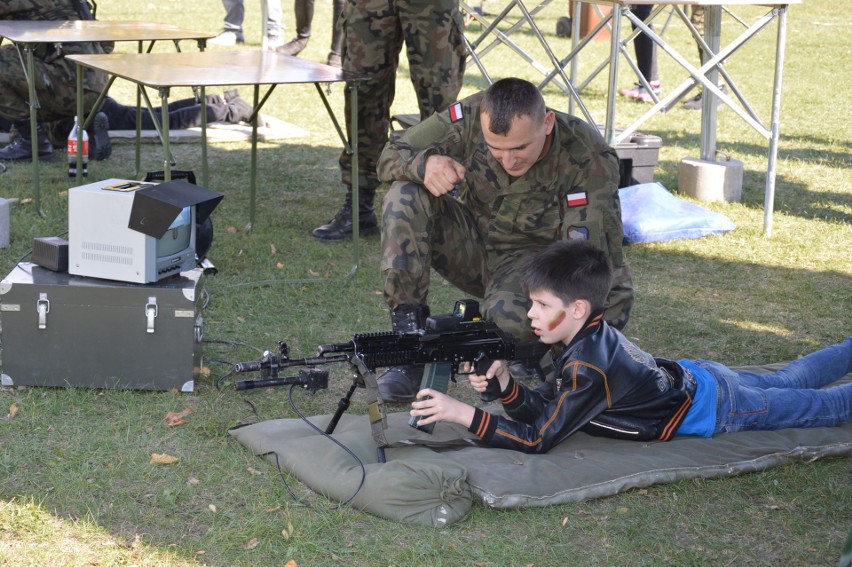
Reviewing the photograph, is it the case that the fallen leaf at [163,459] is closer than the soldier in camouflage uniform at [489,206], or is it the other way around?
the fallen leaf at [163,459]

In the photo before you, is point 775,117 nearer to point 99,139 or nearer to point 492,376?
point 492,376

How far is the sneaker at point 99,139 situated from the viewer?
770 cm

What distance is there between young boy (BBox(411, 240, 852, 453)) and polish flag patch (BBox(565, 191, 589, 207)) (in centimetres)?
46

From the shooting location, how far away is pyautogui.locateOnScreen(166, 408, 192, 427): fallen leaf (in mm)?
3828

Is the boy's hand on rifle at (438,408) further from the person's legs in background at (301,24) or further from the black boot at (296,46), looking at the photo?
the black boot at (296,46)

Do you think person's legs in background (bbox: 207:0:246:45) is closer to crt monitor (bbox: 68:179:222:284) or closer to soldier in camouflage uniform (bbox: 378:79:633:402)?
soldier in camouflage uniform (bbox: 378:79:633:402)

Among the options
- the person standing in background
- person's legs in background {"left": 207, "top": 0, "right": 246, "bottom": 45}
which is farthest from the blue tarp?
person's legs in background {"left": 207, "top": 0, "right": 246, "bottom": 45}

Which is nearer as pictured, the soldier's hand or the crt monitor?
the crt monitor

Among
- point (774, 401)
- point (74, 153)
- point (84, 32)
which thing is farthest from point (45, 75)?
point (774, 401)

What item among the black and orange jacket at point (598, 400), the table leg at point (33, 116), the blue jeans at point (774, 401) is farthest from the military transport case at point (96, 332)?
the table leg at point (33, 116)

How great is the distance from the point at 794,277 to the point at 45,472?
172 inches

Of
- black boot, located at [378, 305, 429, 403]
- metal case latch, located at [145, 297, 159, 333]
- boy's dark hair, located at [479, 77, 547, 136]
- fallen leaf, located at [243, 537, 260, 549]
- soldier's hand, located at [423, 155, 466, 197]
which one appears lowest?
fallen leaf, located at [243, 537, 260, 549]

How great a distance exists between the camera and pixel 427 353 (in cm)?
343

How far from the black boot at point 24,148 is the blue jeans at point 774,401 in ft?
18.6
